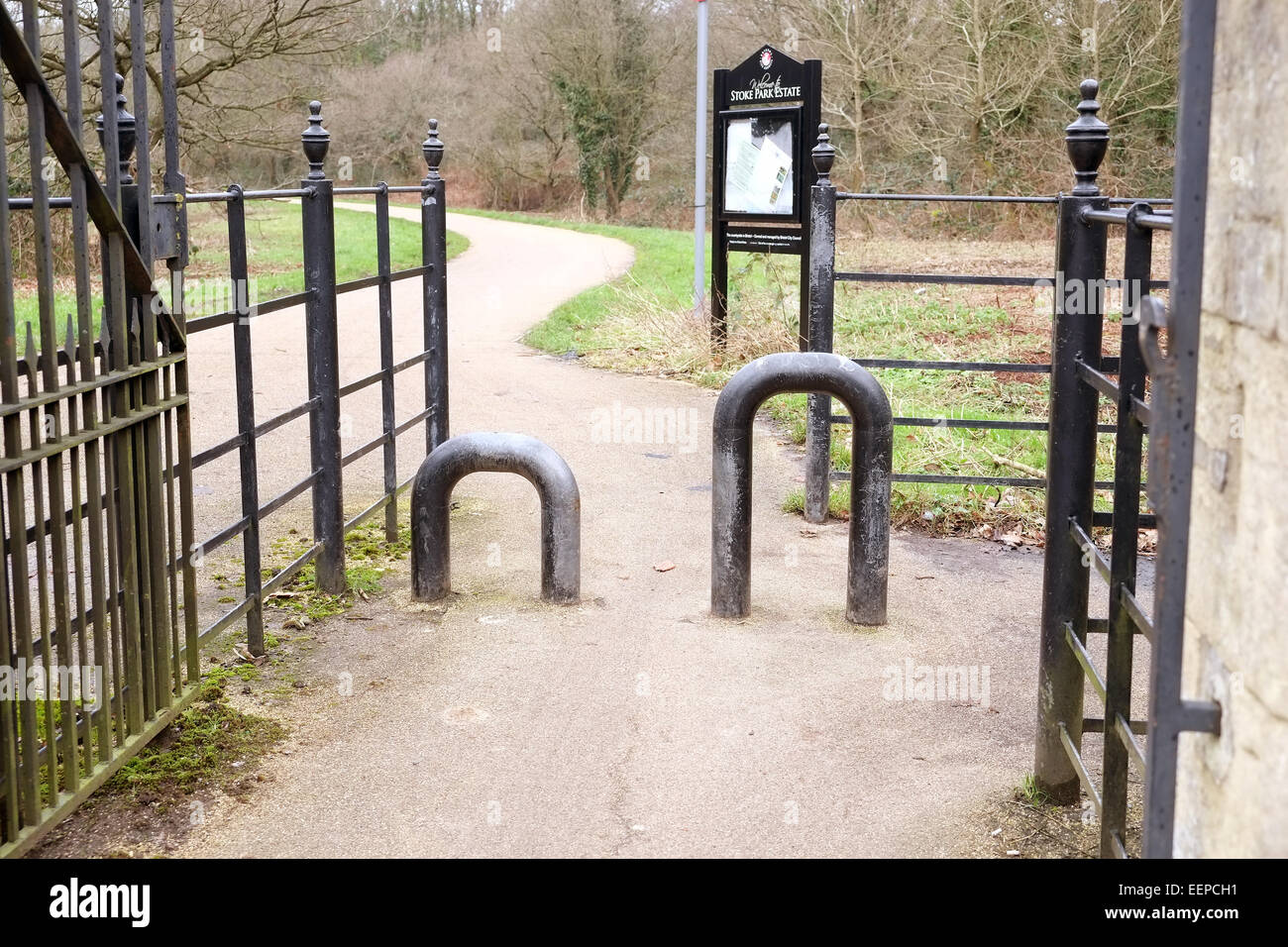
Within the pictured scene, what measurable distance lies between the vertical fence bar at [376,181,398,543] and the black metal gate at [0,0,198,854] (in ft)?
7.41

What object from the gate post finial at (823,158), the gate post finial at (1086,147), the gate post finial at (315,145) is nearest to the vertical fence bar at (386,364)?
the gate post finial at (315,145)

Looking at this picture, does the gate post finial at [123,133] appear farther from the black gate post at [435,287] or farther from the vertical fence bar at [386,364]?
the black gate post at [435,287]

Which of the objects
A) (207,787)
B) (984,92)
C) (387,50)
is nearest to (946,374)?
(207,787)

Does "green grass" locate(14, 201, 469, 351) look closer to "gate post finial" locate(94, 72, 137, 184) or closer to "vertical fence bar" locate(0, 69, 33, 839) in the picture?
"gate post finial" locate(94, 72, 137, 184)

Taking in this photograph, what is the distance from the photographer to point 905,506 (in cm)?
763

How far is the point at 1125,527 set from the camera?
11.0 feet

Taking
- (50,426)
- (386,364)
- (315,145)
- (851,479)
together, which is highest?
(315,145)

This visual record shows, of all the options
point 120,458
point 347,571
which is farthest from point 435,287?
point 120,458

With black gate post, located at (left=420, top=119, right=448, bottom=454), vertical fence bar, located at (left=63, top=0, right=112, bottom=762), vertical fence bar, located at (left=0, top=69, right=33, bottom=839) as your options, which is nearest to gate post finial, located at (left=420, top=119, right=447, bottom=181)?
black gate post, located at (left=420, top=119, right=448, bottom=454)

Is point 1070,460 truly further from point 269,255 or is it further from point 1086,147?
point 269,255

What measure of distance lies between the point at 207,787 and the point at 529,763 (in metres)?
1.02

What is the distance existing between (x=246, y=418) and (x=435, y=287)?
2527 millimetres

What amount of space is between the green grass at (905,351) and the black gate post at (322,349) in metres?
2.84
